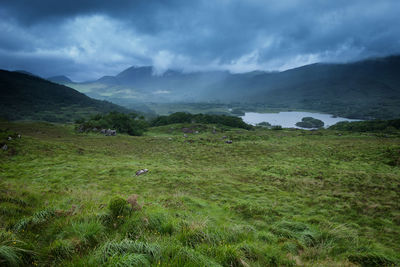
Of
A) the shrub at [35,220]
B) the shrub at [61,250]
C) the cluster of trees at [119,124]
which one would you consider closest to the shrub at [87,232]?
the shrub at [61,250]

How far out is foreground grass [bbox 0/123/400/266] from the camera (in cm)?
392

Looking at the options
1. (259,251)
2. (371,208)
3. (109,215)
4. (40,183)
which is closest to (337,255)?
(259,251)

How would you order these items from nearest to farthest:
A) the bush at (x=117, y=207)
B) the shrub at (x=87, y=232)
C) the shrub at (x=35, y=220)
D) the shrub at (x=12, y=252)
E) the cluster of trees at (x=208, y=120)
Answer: the shrub at (x=12, y=252), the shrub at (x=87, y=232), the shrub at (x=35, y=220), the bush at (x=117, y=207), the cluster of trees at (x=208, y=120)

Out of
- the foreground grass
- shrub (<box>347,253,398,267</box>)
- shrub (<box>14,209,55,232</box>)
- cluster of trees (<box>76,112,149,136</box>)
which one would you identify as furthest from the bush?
cluster of trees (<box>76,112,149,136</box>)

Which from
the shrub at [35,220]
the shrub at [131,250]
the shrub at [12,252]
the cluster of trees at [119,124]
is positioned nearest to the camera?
the shrub at [12,252]

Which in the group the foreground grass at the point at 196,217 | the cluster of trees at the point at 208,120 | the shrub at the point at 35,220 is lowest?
the foreground grass at the point at 196,217

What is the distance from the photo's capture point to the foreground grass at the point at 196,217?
12.8 feet

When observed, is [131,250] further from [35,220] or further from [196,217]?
[196,217]

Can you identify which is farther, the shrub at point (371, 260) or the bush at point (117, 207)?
the bush at point (117, 207)

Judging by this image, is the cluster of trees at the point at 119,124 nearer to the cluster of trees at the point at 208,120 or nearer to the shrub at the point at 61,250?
the cluster of trees at the point at 208,120

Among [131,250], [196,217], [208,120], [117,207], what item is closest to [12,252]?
[131,250]

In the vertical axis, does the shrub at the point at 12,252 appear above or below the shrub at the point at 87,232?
above

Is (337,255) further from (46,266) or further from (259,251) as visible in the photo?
(46,266)

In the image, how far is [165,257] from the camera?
374 cm
